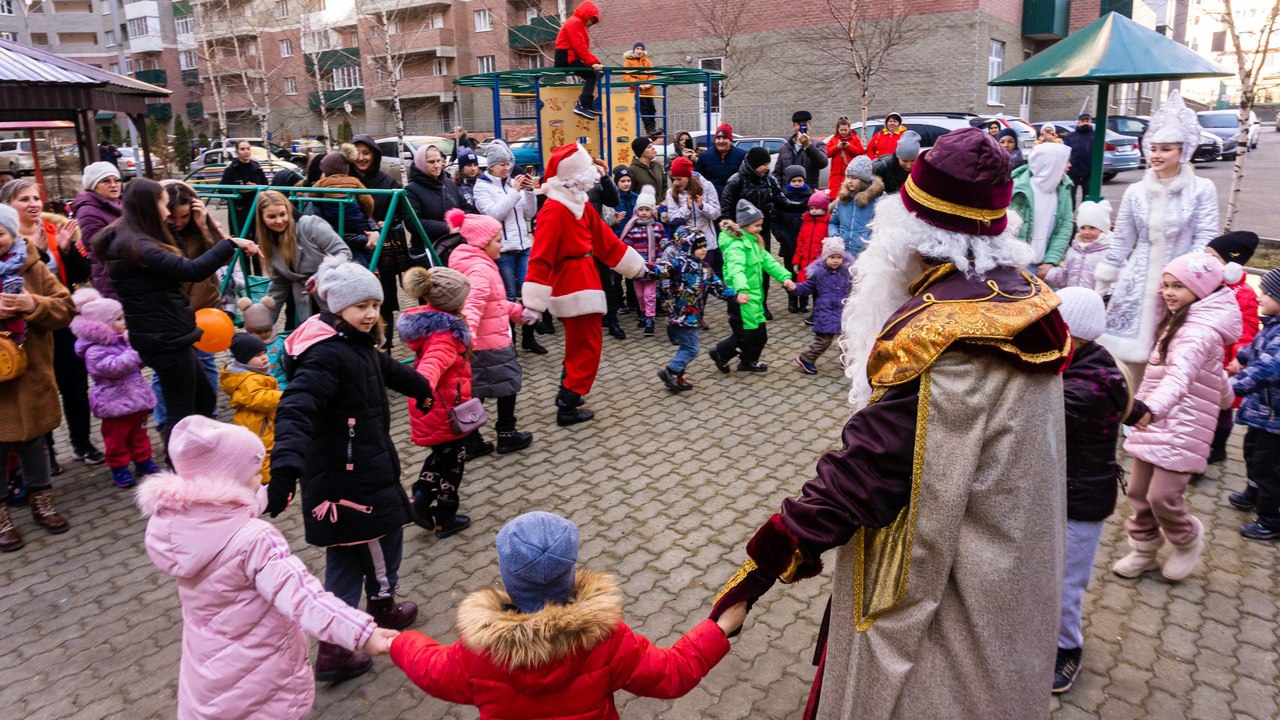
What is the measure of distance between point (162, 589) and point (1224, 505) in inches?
243

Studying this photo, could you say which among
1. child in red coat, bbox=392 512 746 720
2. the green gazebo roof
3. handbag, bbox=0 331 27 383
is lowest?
child in red coat, bbox=392 512 746 720

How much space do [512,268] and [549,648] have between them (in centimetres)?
683

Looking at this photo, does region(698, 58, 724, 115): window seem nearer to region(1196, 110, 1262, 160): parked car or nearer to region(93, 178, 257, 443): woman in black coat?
region(1196, 110, 1262, 160): parked car

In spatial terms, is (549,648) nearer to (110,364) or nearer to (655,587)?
(655,587)

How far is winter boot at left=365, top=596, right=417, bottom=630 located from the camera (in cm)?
394

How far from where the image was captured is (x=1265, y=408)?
445 centimetres

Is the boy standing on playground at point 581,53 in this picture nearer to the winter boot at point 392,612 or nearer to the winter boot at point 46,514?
the winter boot at point 46,514

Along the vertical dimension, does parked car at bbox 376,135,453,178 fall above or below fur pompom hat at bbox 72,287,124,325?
above

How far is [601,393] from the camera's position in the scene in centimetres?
740

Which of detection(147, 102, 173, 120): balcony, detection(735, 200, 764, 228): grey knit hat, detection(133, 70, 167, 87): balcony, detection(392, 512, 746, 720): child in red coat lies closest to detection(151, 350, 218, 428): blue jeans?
detection(392, 512, 746, 720): child in red coat

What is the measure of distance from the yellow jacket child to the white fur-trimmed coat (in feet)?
17.9

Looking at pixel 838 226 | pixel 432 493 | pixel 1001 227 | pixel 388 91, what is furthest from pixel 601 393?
pixel 388 91

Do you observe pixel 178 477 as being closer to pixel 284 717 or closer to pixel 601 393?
pixel 284 717

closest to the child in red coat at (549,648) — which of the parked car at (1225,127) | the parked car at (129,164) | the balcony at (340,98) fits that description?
the parked car at (129,164)
